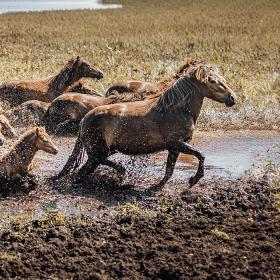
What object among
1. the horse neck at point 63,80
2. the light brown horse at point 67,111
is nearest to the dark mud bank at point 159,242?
the light brown horse at point 67,111

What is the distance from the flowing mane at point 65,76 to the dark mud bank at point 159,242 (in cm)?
599

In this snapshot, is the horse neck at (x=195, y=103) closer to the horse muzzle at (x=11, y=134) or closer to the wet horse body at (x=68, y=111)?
the horse muzzle at (x=11, y=134)

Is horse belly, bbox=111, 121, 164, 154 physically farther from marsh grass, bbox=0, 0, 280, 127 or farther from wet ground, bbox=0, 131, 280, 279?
marsh grass, bbox=0, 0, 280, 127

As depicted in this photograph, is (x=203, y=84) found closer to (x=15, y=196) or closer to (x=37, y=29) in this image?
(x=15, y=196)

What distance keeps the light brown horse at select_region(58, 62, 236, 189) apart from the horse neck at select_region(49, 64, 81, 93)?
15.8 ft

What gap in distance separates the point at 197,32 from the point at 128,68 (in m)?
9.30

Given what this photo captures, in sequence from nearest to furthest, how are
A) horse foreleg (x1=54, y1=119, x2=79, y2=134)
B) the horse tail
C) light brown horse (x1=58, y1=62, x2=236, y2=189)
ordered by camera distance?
light brown horse (x1=58, y1=62, x2=236, y2=189) < the horse tail < horse foreleg (x1=54, y1=119, x2=79, y2=134)

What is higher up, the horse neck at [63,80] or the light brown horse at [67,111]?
the horse neck at [63,80]

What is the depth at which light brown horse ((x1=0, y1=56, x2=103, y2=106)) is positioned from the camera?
14836mm

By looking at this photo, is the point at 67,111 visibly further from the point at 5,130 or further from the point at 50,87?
the point at 5,130

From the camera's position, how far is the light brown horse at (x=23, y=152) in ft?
31.9

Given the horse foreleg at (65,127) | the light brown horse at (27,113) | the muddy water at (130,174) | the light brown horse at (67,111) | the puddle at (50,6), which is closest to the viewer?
the muddy water at (130,174)

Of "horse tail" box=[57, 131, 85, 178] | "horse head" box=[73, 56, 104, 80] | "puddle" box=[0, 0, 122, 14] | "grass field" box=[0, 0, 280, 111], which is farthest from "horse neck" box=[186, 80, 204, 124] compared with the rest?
"puddle" box=[0, 0, 122, 14]

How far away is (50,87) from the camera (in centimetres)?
1496
